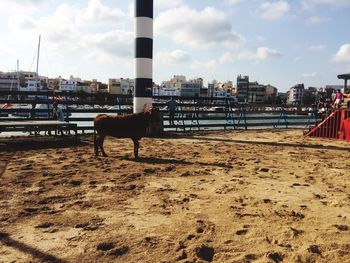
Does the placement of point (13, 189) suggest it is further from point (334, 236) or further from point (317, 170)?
point (317, 170)

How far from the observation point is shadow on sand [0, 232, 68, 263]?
308 cm

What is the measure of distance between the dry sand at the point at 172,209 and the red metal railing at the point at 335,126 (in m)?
4.90

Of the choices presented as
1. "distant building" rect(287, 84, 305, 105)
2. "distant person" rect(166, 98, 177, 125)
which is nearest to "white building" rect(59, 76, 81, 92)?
"distant building" rect(287, 84, 305, 105)

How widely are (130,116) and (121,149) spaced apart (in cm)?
128

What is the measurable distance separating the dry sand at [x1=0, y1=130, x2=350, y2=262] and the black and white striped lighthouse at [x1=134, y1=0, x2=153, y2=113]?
4.82 meters

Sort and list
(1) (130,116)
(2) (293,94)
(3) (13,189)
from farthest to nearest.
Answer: (2) (293,94) → (1) (130,116) → (3) (13,189)

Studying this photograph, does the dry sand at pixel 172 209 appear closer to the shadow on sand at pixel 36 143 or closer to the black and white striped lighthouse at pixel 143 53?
the shadow on sand at pixel 36 143

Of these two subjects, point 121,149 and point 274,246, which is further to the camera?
point 121,149

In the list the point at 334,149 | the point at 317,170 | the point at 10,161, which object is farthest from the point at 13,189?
the point at 334,149

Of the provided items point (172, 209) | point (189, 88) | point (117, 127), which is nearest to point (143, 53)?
point (117, 127)

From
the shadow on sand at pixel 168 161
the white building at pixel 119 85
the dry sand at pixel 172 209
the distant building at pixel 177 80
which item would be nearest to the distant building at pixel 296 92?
the distant building at pixel 177 80

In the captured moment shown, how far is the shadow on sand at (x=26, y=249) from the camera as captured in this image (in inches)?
121

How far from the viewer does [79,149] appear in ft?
30.1

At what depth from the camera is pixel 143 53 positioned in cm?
1246
